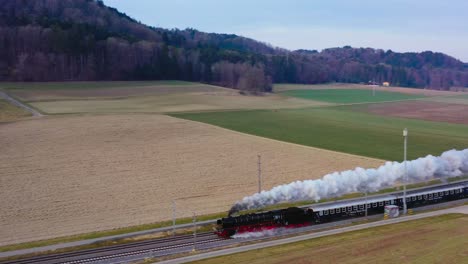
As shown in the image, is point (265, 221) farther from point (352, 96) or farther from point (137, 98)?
point (352, 96)

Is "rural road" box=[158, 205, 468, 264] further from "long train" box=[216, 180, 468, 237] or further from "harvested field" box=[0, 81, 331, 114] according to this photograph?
"harvested field" box=[0, 81, 331, 114]

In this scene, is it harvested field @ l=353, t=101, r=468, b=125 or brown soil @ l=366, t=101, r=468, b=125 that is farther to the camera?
harvested field @ l=353, t=101, r=468, b=125

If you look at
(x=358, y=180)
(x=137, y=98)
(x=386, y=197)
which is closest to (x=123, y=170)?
(x=358, y=180)

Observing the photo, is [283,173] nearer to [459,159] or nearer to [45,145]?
[459,159]

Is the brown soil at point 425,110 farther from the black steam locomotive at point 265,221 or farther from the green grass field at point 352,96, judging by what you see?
the black steam locomotive at point 265,221

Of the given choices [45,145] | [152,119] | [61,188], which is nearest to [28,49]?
[152,119]

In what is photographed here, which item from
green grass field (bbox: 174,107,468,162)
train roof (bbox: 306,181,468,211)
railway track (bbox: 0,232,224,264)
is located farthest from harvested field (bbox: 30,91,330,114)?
train roof (bbox: 306,181,468,211)
